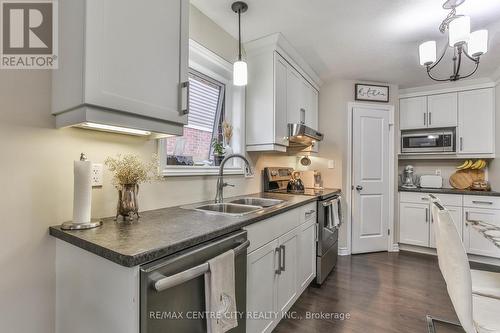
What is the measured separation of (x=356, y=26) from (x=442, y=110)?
2.33 m

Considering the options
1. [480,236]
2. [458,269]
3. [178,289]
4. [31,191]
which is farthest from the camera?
[480,236]

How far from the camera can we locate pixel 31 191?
1.10m

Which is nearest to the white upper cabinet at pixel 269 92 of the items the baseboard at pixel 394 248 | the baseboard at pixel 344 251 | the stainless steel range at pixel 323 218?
the stainless steel range at pixel 323 218

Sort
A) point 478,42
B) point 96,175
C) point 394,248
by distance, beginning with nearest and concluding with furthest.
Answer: point 96,175, point 478,42, point 394,248

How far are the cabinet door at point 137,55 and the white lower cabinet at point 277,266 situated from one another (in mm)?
848

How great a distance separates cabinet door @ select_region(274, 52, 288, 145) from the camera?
2406mm

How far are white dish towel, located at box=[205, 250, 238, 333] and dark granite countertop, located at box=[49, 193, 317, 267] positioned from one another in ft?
0.40

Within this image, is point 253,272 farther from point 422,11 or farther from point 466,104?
point 466,104

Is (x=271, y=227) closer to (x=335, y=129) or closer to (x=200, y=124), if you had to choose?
(x=200, y=124)

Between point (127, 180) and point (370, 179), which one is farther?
point (370, 179)

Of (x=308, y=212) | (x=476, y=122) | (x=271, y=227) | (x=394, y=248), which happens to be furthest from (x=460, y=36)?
(x=394, y=248)

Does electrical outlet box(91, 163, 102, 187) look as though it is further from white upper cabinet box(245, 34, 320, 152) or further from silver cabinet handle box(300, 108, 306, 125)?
silver cabinet handle box(300, 108, 306, 125)

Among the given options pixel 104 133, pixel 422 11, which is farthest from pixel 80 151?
pixel 422 11

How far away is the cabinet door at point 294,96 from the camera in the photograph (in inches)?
105
